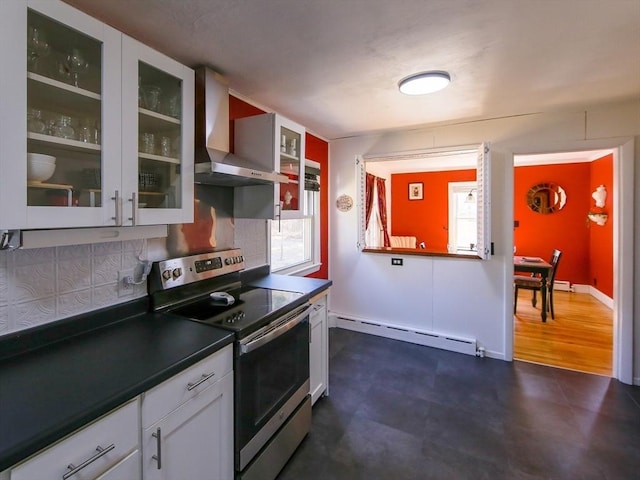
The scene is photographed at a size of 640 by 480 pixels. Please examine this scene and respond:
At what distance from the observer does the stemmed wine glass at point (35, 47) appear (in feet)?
3.46

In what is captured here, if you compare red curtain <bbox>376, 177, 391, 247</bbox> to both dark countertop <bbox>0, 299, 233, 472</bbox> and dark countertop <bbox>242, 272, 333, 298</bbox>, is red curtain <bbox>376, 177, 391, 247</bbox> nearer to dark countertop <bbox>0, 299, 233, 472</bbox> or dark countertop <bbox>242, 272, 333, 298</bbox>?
dark countertop <bbox>242, 272, 333, 298</bbox>

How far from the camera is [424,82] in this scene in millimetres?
2119

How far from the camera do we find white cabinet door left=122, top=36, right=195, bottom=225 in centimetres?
131

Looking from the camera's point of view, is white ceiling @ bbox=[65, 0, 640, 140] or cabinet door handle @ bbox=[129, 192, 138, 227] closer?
cabinet door handle @ bbox=[129, 192, 138, 227]

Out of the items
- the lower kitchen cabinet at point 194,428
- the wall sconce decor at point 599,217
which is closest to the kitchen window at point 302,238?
the lower kitchen cabinet at point 194,428

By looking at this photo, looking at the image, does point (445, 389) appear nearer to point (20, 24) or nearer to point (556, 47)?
point (556, 47)

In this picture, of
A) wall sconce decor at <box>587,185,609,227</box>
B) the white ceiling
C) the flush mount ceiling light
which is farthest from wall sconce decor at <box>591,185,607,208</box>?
the flush mount ceiling light

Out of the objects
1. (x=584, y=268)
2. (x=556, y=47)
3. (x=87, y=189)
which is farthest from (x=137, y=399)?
(x=584, y=268)

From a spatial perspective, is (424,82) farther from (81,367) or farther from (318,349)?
(81,367)

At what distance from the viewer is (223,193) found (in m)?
2.27

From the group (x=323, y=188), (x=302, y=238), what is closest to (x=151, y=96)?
(x=302, y=238)

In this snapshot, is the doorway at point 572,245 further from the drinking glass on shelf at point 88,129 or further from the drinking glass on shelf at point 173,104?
the drinking glass on shelf at point 88,129

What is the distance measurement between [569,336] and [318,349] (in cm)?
320

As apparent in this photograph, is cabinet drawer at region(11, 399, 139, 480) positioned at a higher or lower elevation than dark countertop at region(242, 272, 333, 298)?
lower
